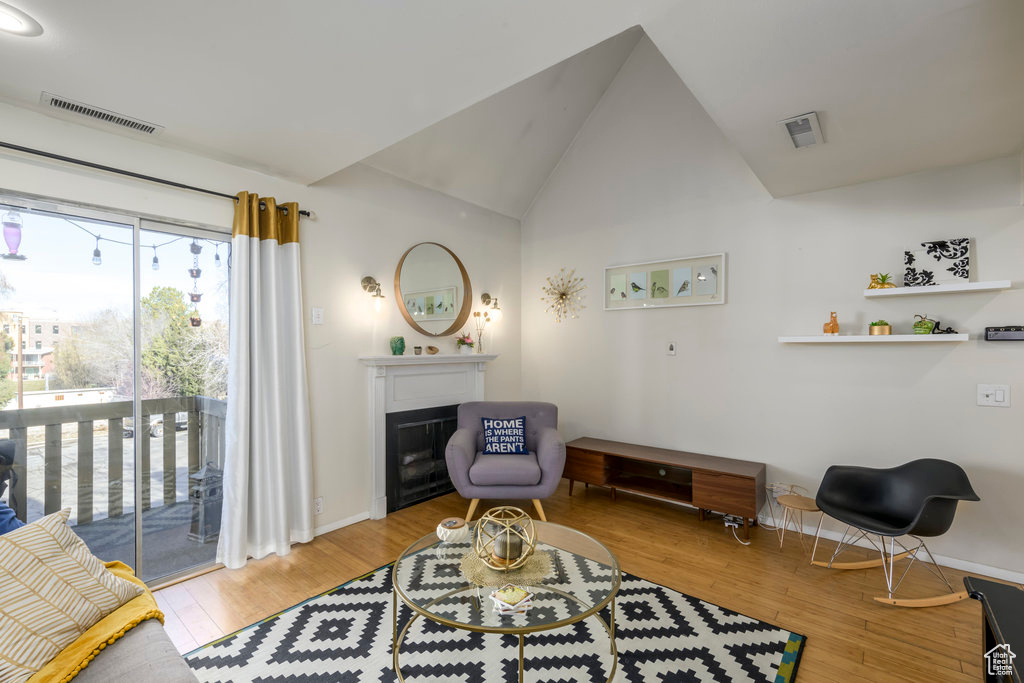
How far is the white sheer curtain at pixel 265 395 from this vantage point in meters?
2.75

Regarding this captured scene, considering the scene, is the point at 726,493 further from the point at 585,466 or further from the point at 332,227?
the point at 332,227

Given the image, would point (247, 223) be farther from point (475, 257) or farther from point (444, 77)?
point (475, 257)

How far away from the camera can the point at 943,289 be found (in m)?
2.63

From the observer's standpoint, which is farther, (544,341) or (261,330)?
(544,341)

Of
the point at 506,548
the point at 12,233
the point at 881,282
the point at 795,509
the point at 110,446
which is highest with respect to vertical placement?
the point at 12,233

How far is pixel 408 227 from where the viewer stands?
3805mm

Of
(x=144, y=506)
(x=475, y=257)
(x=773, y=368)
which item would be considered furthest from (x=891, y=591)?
(x=144, y=506)

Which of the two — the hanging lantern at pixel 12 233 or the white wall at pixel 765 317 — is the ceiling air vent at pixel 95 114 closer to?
the hanging lantern at pixel 12 233

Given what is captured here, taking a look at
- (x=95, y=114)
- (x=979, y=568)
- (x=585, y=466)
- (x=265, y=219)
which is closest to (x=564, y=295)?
(x=585, y=466)

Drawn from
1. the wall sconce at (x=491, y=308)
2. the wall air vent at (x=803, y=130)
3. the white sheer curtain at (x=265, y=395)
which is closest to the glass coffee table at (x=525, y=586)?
the white sheer curtain at (x=265, y=395)

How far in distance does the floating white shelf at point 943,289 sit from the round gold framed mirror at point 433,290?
9.69 feet

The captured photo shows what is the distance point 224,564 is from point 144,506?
1.86ft

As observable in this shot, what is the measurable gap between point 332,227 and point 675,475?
3.26 metres

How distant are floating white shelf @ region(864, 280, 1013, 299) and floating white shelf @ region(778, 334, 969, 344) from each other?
256 millimetres
